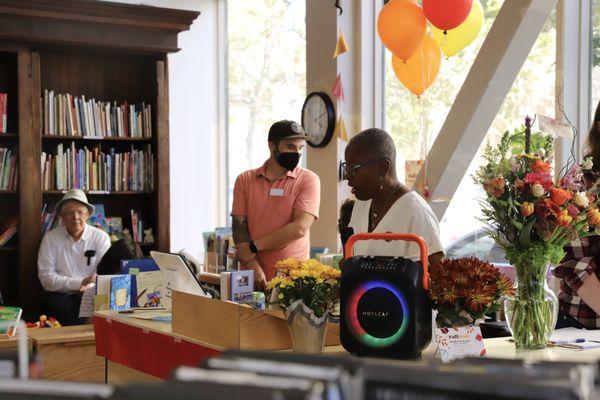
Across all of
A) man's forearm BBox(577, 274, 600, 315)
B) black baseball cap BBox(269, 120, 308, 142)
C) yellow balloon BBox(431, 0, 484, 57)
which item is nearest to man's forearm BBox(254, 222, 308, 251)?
black baseball cap BBox(269, 120, 308, 142)

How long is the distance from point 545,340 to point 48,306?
4.32 m

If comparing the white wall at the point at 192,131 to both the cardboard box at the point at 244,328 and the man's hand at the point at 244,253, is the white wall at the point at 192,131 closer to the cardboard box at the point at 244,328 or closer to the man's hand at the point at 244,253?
the man's hand at the point at 244,253

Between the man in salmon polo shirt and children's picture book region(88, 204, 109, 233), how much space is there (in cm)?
251

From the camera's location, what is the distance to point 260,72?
7559 mm

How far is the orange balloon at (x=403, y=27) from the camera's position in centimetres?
441

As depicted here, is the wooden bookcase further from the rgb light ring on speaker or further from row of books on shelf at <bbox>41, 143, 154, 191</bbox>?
the rgb light ring on speaker

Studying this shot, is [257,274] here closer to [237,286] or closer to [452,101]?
[237,286]

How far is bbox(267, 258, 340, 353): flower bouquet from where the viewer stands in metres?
2.44

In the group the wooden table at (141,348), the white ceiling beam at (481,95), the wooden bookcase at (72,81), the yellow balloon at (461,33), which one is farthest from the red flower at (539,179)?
the wooden bookcase at (72,81)

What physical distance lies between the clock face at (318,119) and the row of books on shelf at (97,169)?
4.99ft

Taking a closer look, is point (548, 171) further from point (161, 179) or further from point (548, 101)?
point (161, 179)

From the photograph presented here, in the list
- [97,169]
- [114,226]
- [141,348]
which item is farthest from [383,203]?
[114,226]

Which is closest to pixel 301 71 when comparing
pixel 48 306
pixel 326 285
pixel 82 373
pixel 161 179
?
pixel 161 179

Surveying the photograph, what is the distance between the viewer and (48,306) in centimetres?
591
